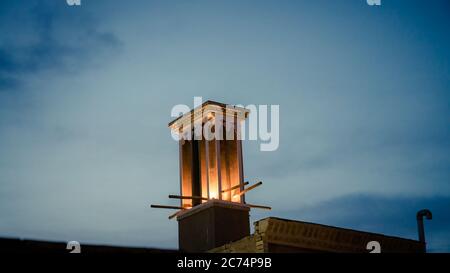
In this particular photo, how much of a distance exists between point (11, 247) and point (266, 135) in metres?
12.7

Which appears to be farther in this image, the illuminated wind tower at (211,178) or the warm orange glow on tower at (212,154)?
the warm orange glow on tower at (212,154)

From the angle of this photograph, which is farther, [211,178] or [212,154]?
[212,154]

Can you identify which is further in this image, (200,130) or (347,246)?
(200,130)

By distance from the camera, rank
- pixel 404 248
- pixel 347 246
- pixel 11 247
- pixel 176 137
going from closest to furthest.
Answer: pixel 11 247 < pixel 347 246 < pixel 404 248 < pixel 176 137

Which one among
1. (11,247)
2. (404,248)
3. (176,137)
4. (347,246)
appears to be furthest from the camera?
(176,137)

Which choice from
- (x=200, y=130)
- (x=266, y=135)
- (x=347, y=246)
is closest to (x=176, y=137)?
(x=200, y=130)

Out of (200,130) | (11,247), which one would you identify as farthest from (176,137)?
(11,247)

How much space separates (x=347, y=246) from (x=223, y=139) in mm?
6154

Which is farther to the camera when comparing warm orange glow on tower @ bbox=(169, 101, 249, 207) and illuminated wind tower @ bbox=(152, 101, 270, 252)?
warm orange glow on tower @ bbox=(169, 101, 249, 207)

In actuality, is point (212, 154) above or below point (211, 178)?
above
